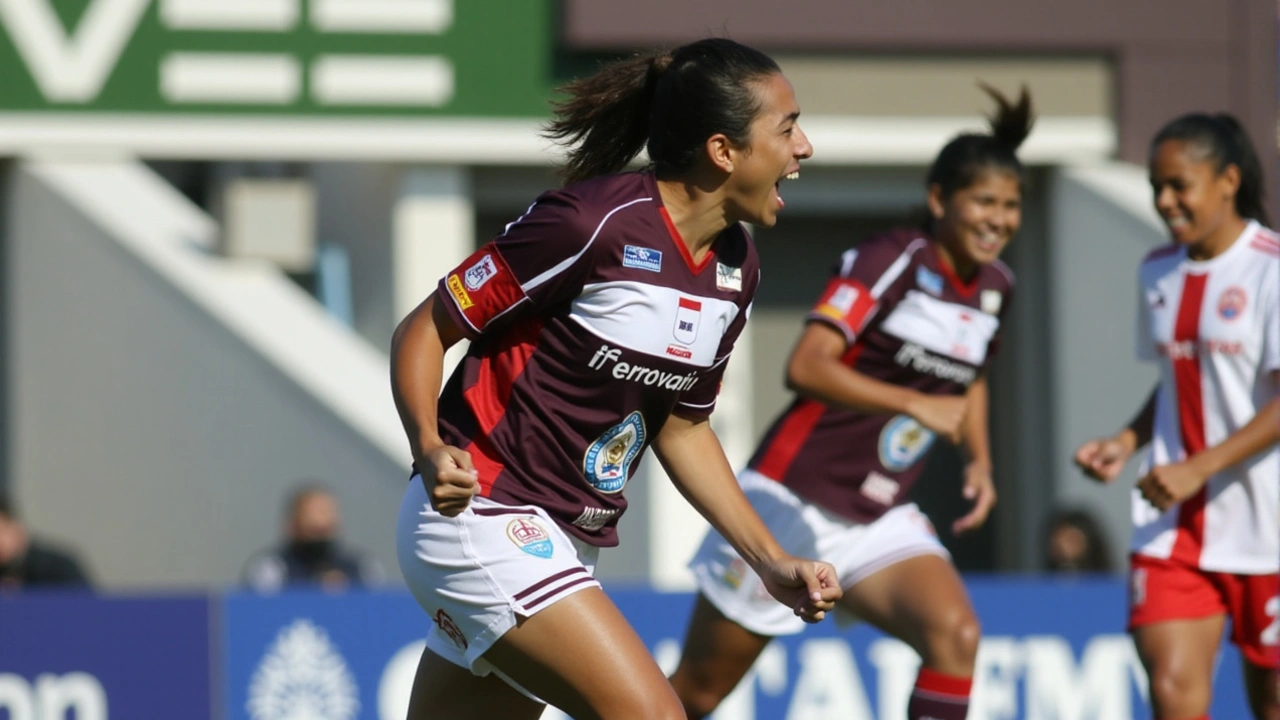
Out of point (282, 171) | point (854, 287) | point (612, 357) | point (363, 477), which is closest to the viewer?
point (612, 357)

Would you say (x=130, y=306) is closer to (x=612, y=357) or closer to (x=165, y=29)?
(x=165, y=29)

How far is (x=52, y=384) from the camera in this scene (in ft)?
40.1

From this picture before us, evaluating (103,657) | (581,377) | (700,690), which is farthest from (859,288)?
(103,657)

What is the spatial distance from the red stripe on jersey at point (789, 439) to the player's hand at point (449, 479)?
2.20 m

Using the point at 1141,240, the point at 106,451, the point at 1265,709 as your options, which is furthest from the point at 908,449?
the point at 106,451

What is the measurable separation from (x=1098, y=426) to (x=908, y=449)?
22.5ft

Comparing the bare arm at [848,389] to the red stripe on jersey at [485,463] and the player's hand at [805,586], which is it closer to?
Result: the player's hand at [805,586]

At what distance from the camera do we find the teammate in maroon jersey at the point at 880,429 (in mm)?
5848

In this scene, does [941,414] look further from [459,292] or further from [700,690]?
[459,292]

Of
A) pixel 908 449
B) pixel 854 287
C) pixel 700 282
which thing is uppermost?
pixel 700 282

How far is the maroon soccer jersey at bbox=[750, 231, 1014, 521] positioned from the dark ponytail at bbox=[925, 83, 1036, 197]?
20cm

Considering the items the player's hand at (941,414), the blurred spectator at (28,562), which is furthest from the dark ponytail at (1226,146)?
the blurred spectator at (28,562)

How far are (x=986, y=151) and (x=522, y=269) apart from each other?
7.42 ft

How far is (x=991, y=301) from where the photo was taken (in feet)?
20.1
